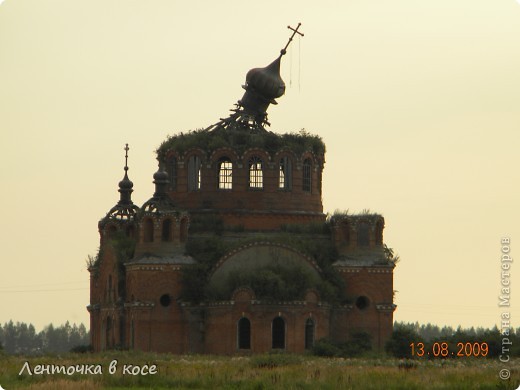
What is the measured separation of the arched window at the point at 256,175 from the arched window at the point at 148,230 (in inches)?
210

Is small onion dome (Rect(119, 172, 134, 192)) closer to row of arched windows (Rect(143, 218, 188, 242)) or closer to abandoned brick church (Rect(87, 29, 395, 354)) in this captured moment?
abandoned brick church (Rect(87, 29, 395, 354))

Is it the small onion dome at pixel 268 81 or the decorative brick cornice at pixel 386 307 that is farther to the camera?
the small onion dome at pixel 268 81

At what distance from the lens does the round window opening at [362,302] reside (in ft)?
229

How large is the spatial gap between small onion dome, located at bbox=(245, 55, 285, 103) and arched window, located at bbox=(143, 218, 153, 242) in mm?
8439

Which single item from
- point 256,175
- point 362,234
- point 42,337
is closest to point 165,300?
point 256,175

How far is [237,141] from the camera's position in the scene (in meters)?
72.1

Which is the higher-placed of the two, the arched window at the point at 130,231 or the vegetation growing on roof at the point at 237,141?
the vegetation growing on roof at the point at 237,141

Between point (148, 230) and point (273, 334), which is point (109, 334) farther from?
point (273, 334)

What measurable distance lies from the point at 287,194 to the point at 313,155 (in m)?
2.28

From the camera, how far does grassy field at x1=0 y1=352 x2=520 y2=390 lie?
46031mm

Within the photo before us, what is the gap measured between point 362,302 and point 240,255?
216 inches
